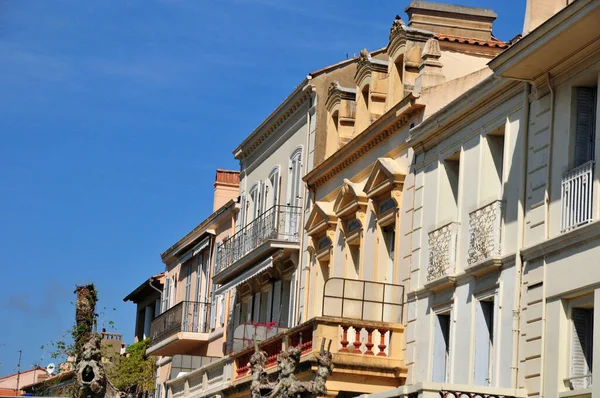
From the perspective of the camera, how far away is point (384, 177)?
27.3 m

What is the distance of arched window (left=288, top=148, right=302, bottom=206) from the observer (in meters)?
33.9

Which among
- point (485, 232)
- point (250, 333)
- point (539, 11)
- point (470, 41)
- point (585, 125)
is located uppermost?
point (470, 41)

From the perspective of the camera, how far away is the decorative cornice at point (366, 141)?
26.4 metres

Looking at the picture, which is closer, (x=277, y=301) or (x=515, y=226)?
(x=515, y=226)

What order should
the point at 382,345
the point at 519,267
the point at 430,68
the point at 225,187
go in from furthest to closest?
the point at 225,187, the point at 430,68, the point at 382,345, the point at 519,267

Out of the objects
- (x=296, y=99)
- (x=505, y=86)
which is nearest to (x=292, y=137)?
(x=296, y=99)

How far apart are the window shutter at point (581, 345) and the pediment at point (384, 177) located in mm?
7553

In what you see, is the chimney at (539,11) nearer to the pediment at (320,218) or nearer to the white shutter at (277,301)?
the pediment at (320,218)

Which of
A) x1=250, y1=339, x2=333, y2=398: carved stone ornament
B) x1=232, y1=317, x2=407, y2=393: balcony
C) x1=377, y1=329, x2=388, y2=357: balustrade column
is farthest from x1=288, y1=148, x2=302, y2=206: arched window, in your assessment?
x1=250, y1=339, x2=333, y2=398: carved stone ornament

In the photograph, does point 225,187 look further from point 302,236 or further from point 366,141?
point 366,141

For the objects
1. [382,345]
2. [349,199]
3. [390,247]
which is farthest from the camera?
[349,199]

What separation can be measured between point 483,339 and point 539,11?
212 inches

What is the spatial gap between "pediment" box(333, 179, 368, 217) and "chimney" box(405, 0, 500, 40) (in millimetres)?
4122

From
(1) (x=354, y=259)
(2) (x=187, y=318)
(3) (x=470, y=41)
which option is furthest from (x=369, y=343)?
(2) (x=187, y=318)
